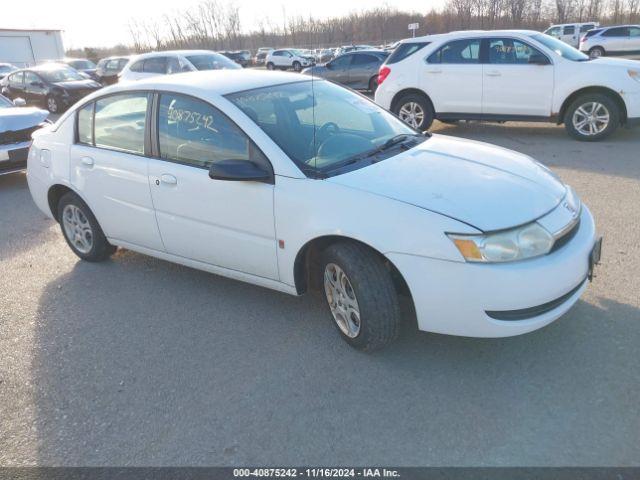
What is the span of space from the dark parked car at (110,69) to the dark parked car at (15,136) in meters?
15.0

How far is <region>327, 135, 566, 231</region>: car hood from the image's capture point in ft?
9.05

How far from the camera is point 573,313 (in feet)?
11.2

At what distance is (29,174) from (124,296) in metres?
1.87

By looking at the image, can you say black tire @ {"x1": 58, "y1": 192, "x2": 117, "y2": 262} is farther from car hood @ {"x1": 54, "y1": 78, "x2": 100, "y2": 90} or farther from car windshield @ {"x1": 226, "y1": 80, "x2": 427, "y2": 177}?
car hood @ {"x1": 54, "y1": 78, "x2": 100, "y2": 90}

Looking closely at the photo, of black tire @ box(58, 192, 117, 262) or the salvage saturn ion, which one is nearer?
the salvage saturn ion

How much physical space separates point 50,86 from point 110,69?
568 centimetres

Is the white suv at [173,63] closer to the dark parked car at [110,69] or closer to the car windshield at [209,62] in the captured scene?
the car windshield at [209,62]

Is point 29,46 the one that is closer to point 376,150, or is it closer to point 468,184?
point 376,150

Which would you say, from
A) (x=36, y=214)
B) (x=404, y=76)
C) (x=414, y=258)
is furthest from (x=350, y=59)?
(x=414, y=258)

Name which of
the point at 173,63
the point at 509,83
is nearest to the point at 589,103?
the point at 509,83

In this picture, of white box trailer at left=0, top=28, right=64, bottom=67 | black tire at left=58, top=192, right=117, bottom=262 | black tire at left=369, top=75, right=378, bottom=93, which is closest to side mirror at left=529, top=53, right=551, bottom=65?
black tire at left=58, top=192, right=117, bottom=262

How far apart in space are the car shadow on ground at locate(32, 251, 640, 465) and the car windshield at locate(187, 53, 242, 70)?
1045 centimetres

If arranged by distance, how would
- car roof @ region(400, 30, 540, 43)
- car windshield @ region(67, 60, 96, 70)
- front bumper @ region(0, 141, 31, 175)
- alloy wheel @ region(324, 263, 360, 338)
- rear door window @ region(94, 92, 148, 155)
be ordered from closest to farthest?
alloy wheel @ region(324, 263, 360, 338) < rear door window @ region(94, 92, 148, 155) < front bumper @ region(0, 141, 31, 175) < car roof @ region(400, 30, 540, 43) < car windshield @ region(67, 60, 96, 70)

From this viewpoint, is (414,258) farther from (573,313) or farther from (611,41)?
(611,41)
